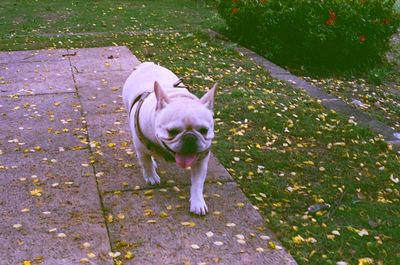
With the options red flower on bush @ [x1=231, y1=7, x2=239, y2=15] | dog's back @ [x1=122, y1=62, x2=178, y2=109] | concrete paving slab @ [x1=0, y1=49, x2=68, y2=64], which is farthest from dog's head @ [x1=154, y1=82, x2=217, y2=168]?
red flower on bush @ [x1=231, y1=7, x2=239, y2=15]

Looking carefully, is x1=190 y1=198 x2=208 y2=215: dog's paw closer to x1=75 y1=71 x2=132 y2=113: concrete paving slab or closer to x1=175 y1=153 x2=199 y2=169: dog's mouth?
x1=175 y1=153 x2=199 y2=169: dog's mouth

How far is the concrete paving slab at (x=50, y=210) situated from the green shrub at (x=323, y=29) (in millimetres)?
5255

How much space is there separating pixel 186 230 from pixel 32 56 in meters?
6.19

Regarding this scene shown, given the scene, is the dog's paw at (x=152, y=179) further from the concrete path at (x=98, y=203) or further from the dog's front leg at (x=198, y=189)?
the dog's front leg at (x=198, y=189)

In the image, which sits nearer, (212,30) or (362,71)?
(362,71)

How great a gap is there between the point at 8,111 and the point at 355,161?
3.85m

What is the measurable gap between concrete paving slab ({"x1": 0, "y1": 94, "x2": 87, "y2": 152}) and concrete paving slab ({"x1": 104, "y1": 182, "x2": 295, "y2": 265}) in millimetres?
1392

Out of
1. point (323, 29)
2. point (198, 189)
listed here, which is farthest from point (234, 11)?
point (198, 189)

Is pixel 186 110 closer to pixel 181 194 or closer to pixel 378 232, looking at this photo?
pixel 181 194

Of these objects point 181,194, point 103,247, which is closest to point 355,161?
point 181,194

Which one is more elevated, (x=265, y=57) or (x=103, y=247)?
(x=103, y=247)

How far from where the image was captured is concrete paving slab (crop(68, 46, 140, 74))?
814 cm

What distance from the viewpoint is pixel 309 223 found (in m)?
3.94

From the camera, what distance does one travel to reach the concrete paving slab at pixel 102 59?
814 centimetres
